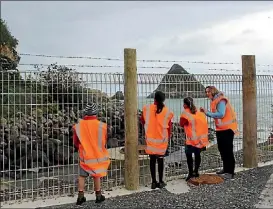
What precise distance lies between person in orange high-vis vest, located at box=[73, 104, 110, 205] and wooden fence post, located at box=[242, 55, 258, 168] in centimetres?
406

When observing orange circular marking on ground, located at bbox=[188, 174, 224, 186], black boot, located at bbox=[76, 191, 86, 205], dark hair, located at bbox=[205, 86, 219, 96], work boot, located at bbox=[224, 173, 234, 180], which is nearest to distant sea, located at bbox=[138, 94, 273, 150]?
dark hair, located at bbox=[205, 86, 219, 96]

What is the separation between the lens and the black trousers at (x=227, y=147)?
847 centimetres

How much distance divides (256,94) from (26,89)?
5.31 meters

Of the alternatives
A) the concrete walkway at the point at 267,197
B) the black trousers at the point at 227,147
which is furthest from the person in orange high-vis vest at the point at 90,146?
the black trousers at the point at 227,147

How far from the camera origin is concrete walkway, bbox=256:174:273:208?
662cm

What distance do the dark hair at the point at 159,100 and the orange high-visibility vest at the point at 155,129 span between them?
2.4 inches

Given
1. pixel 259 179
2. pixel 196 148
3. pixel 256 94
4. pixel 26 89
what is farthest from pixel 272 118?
pixel 26 89

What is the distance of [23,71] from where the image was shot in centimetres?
645

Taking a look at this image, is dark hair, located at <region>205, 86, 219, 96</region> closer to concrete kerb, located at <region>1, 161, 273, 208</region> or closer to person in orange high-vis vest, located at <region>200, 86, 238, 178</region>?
person in orange high-vis vest, located at <region>200, 86, 238, 178</region>

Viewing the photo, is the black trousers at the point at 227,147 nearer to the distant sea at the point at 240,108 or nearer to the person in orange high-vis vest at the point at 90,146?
the distant sea at the point at 240,108

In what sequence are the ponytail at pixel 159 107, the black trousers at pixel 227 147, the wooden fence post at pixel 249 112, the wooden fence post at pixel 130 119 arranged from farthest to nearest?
the wooden fence post at pixel 249 112, the black trousers at pixel 227 147, the ponytail at pixel 159 107, the wooden fence post at pixel 130 119

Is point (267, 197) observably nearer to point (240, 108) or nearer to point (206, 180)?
point (206, 180)

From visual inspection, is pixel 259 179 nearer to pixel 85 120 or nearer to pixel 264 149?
pixel 264 149

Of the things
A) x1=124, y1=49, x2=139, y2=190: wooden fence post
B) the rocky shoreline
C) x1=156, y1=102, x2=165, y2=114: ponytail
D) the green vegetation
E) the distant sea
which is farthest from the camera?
the distant sea
